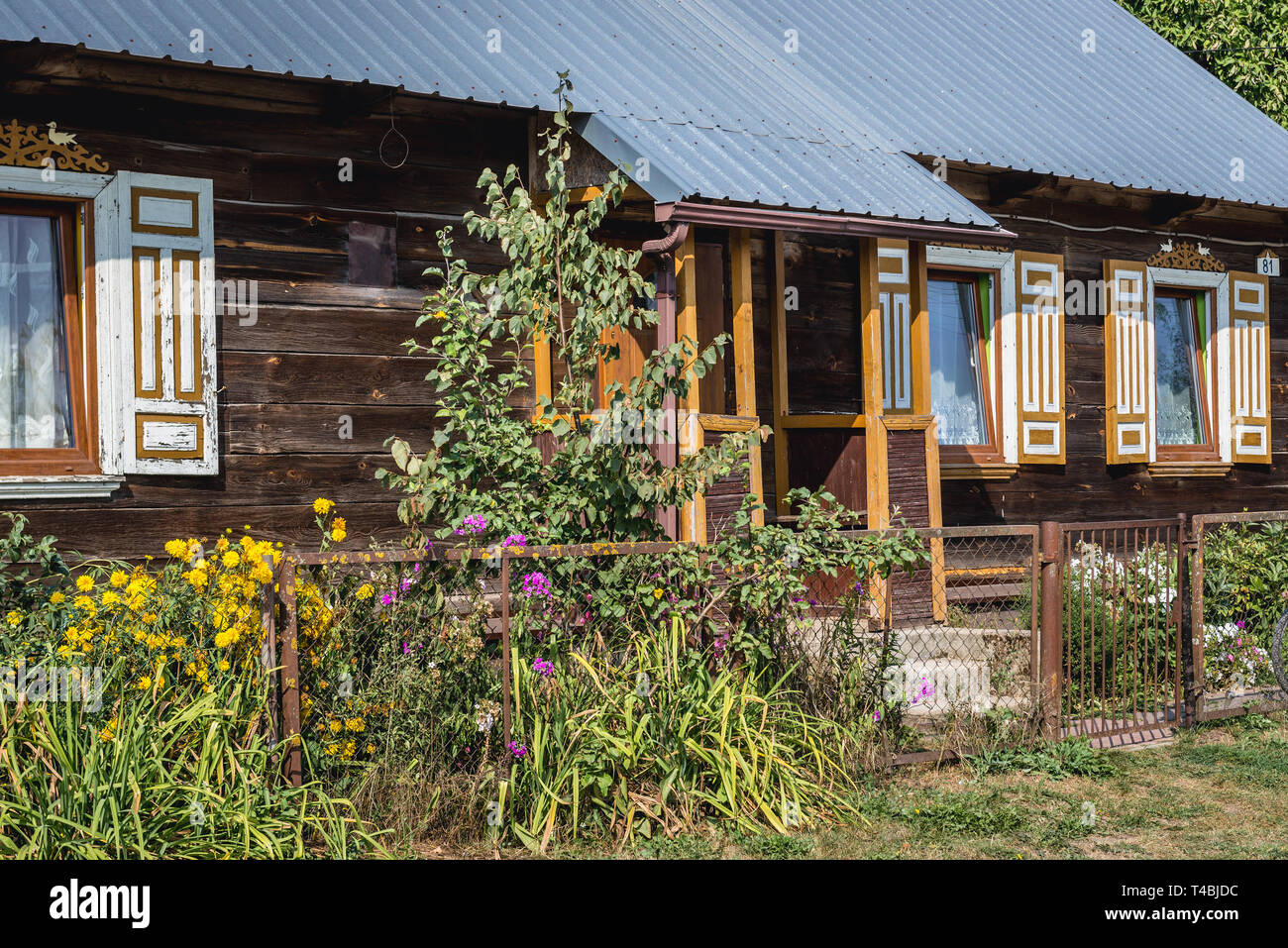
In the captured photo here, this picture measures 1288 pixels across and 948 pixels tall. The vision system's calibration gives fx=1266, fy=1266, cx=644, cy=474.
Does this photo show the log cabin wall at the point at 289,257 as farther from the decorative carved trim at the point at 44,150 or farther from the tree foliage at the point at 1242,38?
the tree foliage at the point at 1242,38

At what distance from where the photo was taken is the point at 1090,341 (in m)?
10.8

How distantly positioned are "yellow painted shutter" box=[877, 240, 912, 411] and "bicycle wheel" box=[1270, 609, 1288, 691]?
2770 mm

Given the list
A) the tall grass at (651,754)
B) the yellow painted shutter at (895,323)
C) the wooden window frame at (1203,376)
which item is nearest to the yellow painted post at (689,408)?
the tall grass at (651,754)

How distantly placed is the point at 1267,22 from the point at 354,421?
14750mm

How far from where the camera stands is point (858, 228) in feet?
25.1

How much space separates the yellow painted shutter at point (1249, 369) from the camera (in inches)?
460

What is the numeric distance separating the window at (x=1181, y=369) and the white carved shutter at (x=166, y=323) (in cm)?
845

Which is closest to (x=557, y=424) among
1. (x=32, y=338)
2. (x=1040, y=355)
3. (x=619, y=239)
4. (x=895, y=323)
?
(x=619, y=239)

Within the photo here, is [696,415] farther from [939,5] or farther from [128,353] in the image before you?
[939,5]

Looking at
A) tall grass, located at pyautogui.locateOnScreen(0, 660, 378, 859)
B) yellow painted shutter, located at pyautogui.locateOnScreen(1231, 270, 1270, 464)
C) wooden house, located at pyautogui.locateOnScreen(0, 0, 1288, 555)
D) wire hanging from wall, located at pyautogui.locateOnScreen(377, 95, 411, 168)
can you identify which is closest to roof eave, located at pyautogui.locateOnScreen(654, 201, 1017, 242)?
wooden house, located at pyautogui.locateOnScreen(0, 0, 1288, 555)

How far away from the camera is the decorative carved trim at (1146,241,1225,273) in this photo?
11242mm

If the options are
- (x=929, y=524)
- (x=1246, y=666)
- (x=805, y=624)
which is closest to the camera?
(x=805, y=624)

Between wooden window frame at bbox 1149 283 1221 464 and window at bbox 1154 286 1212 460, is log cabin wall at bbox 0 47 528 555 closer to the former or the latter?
window at bbox 1154 286 1212 460

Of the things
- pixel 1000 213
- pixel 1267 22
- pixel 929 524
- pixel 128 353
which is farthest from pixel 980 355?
pixel 1267 22
